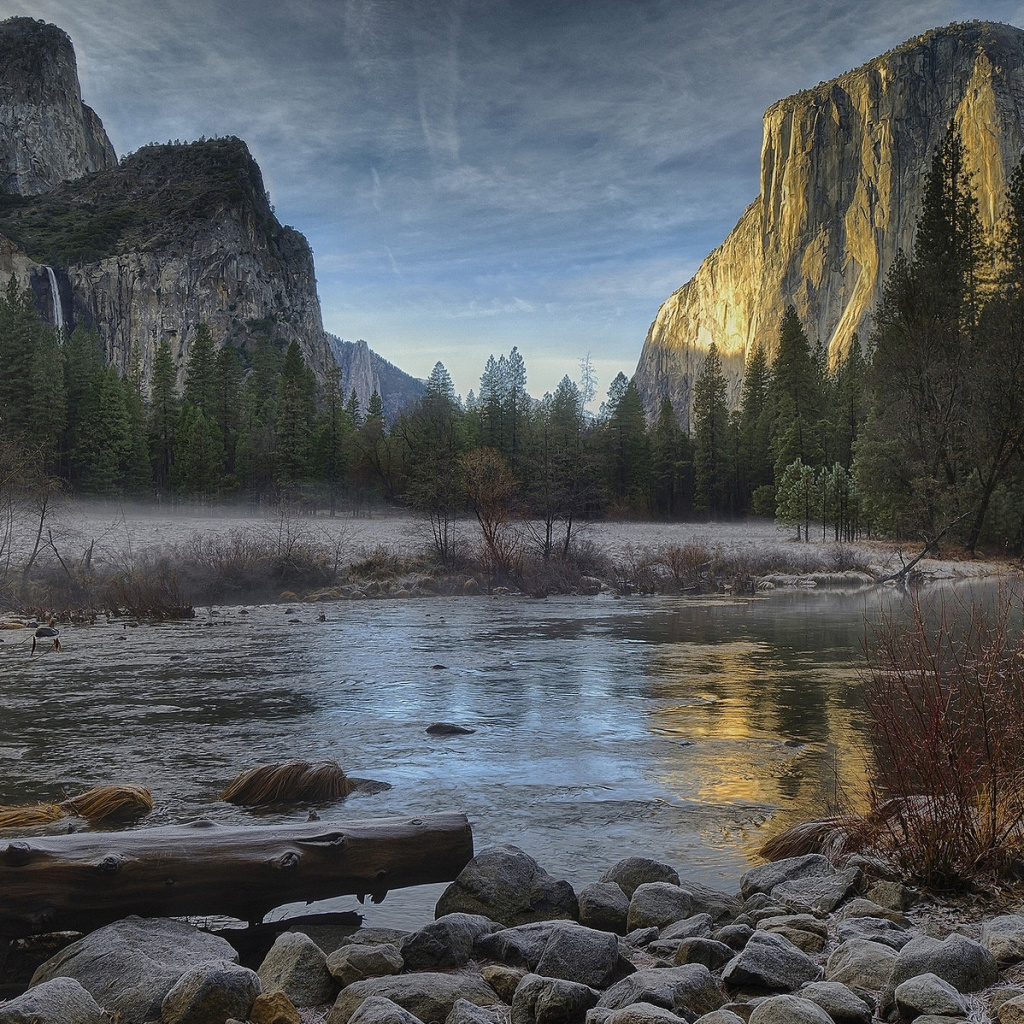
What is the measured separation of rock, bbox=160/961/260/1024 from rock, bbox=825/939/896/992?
2.73 metres

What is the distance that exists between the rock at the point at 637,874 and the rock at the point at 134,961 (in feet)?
8.25

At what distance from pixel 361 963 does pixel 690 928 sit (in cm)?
182

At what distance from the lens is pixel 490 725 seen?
1155 cm

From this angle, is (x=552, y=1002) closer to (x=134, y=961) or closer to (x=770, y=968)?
(x=770, y=968)

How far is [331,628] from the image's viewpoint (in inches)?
852

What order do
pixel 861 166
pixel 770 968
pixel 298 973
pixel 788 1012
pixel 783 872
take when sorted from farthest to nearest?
pixel 861 166 < pixel 783 872 < pixel 298 973 < pixel 770 968 < pixel 788 1012

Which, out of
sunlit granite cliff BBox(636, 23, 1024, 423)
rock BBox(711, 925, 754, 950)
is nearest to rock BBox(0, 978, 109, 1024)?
rock BBox(711, 925, 754, 950)

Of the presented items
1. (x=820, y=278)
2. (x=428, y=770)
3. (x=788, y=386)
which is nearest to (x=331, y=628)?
(x=428, y=770)

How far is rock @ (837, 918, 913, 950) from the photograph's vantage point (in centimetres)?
478

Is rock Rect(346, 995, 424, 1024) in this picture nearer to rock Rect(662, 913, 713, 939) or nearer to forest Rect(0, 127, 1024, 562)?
rock Rect(662, 913, 713, 939)

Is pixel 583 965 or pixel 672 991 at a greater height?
pixel 672 991

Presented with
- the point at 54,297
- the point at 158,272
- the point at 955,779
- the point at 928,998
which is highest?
the point at 158,272

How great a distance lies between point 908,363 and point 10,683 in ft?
117

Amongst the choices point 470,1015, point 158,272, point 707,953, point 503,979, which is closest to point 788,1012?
point 707,953
